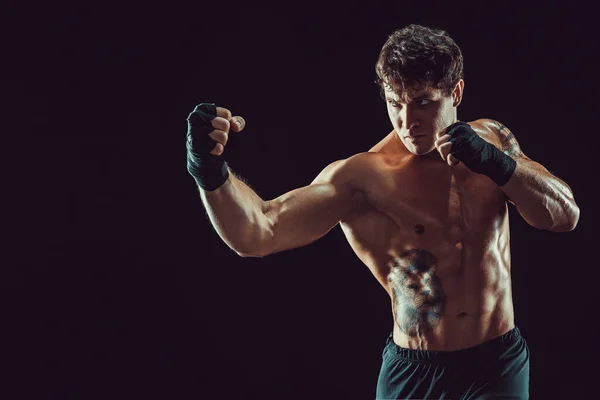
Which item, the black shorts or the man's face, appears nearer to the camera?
the man's face

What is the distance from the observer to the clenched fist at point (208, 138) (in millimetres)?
2150

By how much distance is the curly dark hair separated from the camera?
7.68 feet

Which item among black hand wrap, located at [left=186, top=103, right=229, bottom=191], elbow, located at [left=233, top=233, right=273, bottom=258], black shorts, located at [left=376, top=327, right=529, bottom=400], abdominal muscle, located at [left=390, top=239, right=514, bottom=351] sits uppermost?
black hand wrap, located at [left=186, top=103, right=229, bottom=191]

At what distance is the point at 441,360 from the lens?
2469 millimetres

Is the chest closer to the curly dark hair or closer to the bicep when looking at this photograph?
the bicep

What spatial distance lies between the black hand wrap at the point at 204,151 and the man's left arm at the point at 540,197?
24.7 inches

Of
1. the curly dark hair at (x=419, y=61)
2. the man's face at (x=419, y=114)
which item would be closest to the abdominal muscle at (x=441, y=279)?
the man's face at (x=419, y=114)

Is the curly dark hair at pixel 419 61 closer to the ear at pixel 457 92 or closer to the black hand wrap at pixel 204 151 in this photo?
the ear at pixel 457 92

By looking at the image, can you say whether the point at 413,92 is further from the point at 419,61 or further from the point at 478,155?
the point at 478,155

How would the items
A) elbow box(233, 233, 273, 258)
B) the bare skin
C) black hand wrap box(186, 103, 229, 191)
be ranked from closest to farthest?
black hand wrap box(186, 103, 229, 191) → elbow box(233, 233, 273, 258) → the bare skin

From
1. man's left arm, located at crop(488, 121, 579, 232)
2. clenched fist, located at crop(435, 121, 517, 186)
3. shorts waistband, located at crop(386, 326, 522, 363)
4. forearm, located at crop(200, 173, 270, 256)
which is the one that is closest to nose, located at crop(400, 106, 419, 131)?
clenched fist, located at crop(435, 121, 517, 186)

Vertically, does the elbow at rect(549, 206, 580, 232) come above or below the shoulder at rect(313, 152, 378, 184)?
below

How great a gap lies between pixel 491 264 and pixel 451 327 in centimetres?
17

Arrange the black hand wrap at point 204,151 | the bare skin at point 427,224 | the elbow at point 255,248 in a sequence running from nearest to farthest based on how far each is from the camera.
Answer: the black hand wrap at point 204,151 < the elbow at point 255,248 < the bare skin at point 427,224
